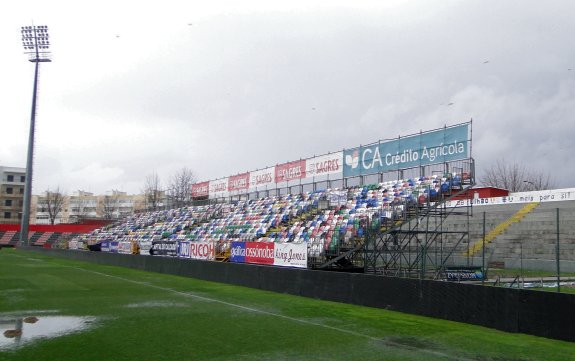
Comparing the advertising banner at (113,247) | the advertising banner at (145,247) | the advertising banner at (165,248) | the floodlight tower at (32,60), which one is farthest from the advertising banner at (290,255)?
the floodlight tower at (32,60)

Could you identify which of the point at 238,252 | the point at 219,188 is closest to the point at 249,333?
the point at 238,252

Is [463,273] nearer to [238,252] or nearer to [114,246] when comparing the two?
[238,252]

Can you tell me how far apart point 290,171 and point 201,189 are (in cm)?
1600

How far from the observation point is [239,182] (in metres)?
42.8

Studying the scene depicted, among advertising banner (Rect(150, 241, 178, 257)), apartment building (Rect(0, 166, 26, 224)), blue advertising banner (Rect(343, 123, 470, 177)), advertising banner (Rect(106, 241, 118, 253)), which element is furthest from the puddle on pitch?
apartment building (Rect(0, 166, 26, 224))

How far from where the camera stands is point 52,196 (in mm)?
127750

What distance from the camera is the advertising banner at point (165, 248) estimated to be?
3197cm

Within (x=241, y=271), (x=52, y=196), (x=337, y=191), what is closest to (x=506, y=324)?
(x=241, y=271)

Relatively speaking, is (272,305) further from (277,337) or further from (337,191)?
(337,191)

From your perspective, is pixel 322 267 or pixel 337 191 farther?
pixel 337 191

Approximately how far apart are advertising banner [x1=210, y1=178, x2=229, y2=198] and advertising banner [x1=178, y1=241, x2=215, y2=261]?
46.2 feet

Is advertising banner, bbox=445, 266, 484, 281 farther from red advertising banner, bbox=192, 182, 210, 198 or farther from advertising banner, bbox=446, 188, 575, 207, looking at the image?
red advertising banner, bbox=192, 182, 210, 198

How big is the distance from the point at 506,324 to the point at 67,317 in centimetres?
1069

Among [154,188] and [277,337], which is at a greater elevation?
[154,188]
